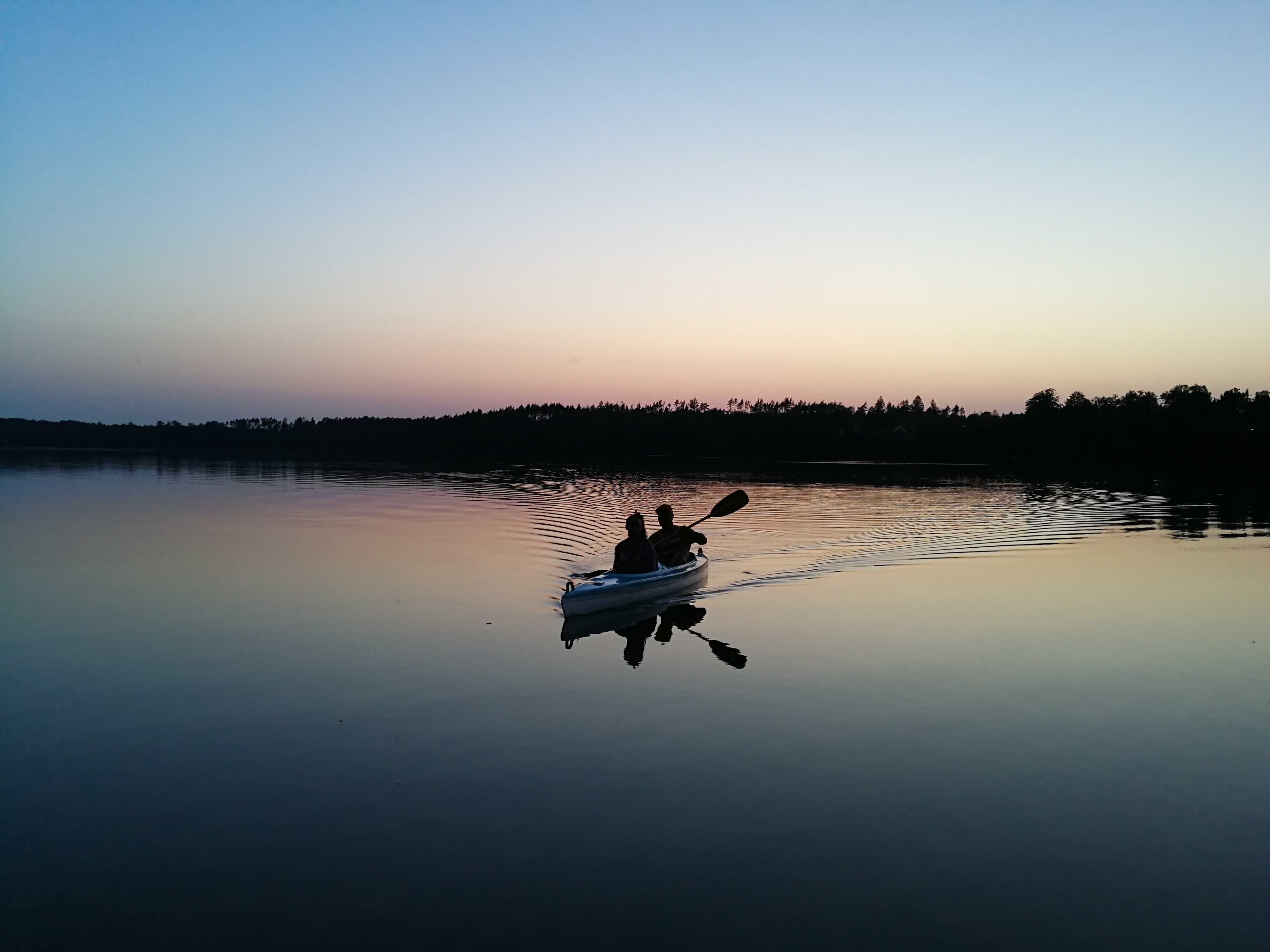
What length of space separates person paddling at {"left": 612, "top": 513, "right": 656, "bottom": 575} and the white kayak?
182 millimetres

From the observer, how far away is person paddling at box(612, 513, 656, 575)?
15.1 meters

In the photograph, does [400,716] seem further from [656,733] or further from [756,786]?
[756,786]

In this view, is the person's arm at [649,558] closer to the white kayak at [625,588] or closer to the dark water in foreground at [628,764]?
the white kayak at [625,588]

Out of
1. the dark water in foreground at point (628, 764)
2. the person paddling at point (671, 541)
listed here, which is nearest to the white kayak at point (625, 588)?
the person paddling at point (671, 541)

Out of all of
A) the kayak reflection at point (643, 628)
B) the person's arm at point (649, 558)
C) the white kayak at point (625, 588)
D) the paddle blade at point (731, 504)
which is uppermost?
the paddle blade at point (731, 504)

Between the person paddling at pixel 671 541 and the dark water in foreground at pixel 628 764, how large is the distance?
1.14 meters

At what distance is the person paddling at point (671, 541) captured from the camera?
1689 cm

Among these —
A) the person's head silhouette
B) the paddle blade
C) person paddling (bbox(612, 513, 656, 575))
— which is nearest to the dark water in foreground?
person paddling (bbox(612, 513, 656, 575))

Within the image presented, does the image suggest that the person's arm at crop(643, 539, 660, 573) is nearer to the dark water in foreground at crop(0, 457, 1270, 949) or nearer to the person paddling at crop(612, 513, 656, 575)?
the person paddling at crop(612, 513, 656, 575)

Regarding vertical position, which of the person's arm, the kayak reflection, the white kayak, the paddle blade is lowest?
the kayak reflection

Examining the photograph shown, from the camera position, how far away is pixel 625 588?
14219 millimetres

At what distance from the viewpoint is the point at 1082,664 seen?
36.7 ft

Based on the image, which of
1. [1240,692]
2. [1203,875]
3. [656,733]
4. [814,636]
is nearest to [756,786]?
[656,733]

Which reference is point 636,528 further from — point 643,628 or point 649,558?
point 643,628
